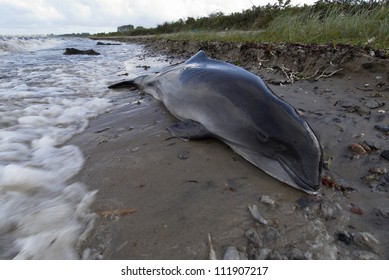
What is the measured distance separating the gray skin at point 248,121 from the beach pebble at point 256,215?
441mm

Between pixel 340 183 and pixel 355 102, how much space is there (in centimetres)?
193

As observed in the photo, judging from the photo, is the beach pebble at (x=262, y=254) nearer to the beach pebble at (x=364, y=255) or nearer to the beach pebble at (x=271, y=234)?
the beach pebble at (x=271, y=234)

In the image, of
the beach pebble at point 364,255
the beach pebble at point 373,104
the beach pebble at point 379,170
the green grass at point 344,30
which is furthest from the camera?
the green grass at point 344,30

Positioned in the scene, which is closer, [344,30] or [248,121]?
[248,121]

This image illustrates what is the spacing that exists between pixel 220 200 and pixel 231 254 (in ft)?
1.62

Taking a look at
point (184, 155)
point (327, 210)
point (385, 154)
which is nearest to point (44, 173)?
point (184, 155)

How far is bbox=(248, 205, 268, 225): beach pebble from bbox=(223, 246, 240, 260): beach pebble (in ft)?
0.97

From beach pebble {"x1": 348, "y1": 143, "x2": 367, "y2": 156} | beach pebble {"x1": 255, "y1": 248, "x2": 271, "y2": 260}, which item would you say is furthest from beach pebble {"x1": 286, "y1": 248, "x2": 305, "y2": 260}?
beach pebble {"x1": 348, "y1": 143, "x2": 367, "y2": 156}

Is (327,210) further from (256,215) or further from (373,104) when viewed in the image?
(373,104)

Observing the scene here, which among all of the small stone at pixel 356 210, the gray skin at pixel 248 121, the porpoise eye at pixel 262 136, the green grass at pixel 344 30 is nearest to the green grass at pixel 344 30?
the green grass at pixel 344 30

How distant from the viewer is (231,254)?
167 cm

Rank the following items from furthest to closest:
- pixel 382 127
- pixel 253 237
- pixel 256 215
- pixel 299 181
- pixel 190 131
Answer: pixel 190 131, pixel 382 127, pixel 299 181, pixel 256 215, pixel 253 237

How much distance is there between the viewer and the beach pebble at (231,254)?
1657 mm
